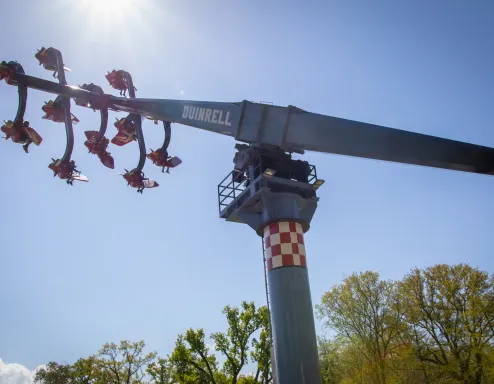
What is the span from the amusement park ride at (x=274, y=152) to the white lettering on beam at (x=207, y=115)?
24 millimetres

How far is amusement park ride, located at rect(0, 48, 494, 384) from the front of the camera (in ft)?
24.0

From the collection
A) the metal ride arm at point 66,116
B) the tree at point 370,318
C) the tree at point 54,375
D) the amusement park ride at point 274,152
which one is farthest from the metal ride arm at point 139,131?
the tree at point 54,375

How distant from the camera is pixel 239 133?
8.88 metres

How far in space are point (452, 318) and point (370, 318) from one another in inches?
202

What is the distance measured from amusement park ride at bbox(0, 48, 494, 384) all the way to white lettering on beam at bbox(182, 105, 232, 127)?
0.02 meters

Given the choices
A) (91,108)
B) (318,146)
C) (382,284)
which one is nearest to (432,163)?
(318,146)

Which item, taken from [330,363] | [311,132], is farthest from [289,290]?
[330,363]

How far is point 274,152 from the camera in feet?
39.5

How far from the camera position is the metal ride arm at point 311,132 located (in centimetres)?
693

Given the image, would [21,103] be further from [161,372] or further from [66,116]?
[161,372]

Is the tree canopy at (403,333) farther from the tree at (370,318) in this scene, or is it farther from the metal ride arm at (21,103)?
the metal ride arm at (21,103)

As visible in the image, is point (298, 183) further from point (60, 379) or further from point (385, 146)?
point (60, 379)

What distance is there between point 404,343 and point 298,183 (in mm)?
19828

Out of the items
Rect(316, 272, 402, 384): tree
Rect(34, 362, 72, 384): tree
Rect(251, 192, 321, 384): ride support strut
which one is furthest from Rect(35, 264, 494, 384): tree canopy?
Rect(34, 362, 72, 384): tree
